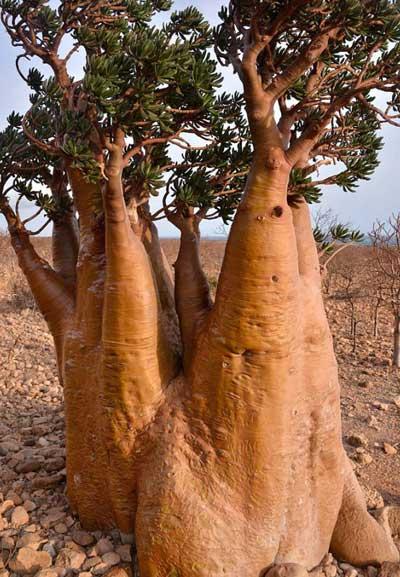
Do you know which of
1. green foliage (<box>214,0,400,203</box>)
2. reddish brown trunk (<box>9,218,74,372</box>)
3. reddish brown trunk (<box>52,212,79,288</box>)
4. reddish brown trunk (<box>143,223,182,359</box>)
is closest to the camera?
green foliage (<box>214,0,400,203</box>)

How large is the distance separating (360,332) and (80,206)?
1126 cm

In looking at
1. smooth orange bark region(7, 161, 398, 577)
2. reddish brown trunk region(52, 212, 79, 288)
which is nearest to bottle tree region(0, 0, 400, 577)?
smooth orange bark region(7, 161, 398, 577)

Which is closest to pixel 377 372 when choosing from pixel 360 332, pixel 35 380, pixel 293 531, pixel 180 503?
pixel 360 332

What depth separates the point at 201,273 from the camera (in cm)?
287

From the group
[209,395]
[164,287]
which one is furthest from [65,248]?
[209,395]

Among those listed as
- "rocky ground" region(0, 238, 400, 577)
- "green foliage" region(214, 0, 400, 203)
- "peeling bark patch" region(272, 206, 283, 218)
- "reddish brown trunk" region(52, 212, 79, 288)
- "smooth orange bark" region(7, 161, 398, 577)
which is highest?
"green foliage" region(214, 0, 400, 203)

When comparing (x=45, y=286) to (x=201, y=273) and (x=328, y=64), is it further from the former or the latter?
(x=328, y=64)

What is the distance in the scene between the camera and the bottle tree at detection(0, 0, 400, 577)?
2.21 m

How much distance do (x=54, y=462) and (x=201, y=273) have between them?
188 centimetres

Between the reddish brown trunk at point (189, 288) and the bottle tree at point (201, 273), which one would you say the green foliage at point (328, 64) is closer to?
the bottle tree at point (201, 273)

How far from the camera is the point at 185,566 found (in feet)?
8.09

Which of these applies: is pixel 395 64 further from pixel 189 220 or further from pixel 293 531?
pixel 293 531

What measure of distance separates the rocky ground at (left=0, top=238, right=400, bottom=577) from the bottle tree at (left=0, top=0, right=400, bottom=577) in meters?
0.16

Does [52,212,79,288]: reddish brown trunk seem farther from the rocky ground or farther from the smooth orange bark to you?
the rocky ground
